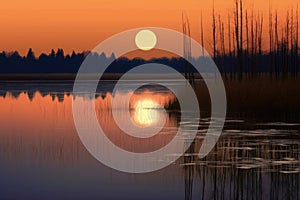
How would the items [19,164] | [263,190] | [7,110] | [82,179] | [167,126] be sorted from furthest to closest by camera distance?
[7,110] → [167,126] → [19,164] → [82,179] → [263,190]

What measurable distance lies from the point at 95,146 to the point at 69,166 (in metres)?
3.26

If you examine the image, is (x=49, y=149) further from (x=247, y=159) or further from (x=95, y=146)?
(x=247, y=159)

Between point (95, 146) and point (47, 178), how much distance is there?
4682 mm

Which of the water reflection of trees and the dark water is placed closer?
the water reflection of trees

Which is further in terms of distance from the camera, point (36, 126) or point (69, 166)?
point (36, 126)

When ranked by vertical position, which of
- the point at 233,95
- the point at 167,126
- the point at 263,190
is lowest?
the point at 263,190

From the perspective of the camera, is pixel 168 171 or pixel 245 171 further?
pixel 168 171

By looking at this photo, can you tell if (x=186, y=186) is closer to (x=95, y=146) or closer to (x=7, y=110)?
(x=95, y=146)

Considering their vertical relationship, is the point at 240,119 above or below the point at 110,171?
above

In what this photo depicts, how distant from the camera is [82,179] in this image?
1254 centimetres

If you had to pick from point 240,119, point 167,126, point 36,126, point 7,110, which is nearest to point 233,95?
point 240,119

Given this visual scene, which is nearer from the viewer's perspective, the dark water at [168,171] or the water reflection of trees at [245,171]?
the water reflection of trees at [245,171]

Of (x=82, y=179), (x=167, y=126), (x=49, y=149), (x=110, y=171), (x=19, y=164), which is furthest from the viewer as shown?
(x=167, y=126)

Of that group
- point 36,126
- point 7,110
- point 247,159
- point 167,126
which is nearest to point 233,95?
point 167,126
